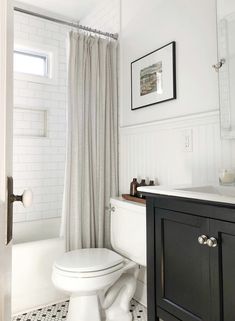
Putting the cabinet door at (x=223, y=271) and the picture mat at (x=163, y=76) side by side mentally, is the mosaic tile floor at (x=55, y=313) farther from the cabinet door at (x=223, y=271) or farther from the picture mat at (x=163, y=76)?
the picture mat at (x=163, y=76)

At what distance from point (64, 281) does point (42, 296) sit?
0.55 meters

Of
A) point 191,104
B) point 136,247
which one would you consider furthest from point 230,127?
point 136,247

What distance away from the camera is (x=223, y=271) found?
2.98 feet

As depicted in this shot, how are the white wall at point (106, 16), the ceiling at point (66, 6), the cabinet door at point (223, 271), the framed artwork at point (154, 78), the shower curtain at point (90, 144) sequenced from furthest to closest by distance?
the ceiling at point (66, 6) → the white wall at point (106, 16) → the shower curtain at point (90, 144) → the framed artwork at point (154, 78) → the cabinet door at point (223, 271)

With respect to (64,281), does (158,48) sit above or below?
above

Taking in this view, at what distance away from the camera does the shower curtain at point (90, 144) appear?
2.07 m

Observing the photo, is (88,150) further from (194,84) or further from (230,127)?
(230,127)

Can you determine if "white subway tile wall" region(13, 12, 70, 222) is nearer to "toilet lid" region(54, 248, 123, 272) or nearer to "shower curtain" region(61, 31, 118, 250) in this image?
"shower curtain" region(61, 31, 118, 250)

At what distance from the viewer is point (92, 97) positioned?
7.16ft

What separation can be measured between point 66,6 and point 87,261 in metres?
2.53

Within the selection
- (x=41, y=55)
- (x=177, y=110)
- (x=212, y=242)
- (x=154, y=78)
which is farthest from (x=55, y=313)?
(x=41, y=55)

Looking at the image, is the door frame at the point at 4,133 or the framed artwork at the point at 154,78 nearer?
the door frame at the point at 4,133

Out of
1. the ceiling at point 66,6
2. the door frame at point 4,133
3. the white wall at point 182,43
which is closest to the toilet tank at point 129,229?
the white wall at point 182,43

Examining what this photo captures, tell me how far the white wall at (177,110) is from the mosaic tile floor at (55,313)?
0.10 meters
